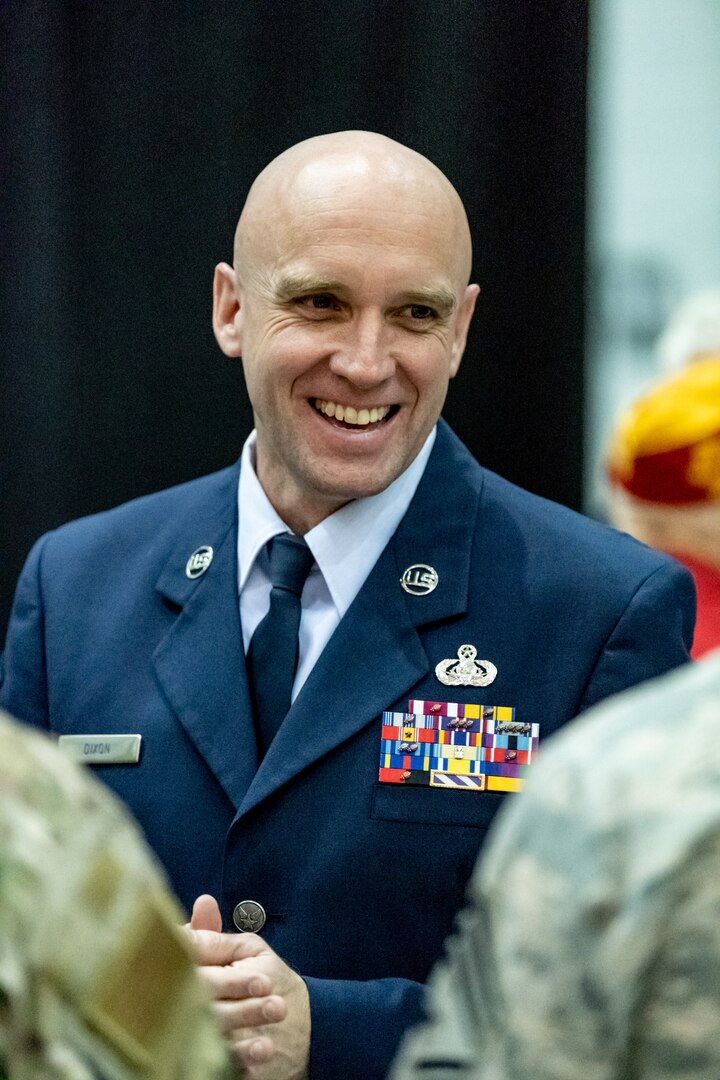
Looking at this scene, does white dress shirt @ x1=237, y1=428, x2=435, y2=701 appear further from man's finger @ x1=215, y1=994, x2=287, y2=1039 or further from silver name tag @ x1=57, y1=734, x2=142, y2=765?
man's finger @ x1=215, y1=994, x2=287, y2=1039

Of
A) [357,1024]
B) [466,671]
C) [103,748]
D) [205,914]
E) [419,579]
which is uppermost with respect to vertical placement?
[419,579]

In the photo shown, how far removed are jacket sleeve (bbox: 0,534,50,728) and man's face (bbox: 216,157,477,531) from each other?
1.37 ft

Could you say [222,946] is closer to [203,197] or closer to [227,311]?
[227,311]

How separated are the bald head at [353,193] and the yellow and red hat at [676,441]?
0.39 metres

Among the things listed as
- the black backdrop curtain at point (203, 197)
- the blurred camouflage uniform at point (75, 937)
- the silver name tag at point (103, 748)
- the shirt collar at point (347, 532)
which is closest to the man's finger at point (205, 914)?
the silver name tag at point (103, 748)

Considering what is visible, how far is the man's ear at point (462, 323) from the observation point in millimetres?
2176

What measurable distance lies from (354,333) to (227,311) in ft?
0.92

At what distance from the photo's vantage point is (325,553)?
2.10 meters

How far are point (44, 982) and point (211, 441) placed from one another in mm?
1642

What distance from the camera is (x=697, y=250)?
8.60 ft

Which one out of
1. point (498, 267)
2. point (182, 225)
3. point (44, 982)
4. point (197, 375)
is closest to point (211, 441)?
point (197, 375)

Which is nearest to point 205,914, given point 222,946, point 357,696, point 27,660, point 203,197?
point 222,946

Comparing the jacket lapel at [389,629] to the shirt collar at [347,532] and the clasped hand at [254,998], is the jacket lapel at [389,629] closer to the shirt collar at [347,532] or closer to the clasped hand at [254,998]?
the shirt collar at [347,532]

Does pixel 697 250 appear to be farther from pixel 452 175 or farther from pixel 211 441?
pixel 211 441
